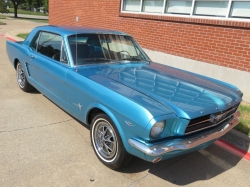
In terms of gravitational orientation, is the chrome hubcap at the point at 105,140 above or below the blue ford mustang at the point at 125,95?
below

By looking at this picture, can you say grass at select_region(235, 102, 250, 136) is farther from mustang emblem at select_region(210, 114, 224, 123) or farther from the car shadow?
mustang emblem at select_region(210, 114, 224, 123)

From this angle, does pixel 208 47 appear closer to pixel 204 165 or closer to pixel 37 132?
pixel 204 165

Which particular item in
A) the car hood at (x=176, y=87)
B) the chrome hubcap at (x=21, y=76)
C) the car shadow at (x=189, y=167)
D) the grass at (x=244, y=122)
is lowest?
the car shadow at (x=189, y=167)

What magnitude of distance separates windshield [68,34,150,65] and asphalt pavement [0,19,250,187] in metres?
1.14

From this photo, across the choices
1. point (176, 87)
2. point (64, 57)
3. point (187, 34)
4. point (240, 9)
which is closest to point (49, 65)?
point (64, 57)

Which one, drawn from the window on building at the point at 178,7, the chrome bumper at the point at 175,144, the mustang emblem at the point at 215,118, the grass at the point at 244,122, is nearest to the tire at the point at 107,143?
the chrome bumper at the point at 175,144

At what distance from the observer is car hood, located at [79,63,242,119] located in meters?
2.56

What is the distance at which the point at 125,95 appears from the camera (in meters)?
2.65

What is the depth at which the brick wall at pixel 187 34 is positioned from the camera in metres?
5.35

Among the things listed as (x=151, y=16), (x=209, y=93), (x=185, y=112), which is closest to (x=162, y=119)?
(x=185, y=112)

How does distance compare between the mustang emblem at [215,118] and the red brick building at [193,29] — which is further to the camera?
the red brick building at [193,29]

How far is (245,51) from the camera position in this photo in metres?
5.24

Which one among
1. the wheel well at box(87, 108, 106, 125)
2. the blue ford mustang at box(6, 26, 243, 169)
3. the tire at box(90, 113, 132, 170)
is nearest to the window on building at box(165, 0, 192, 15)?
the blue ford mustang at box(6, 26, 243, 169)

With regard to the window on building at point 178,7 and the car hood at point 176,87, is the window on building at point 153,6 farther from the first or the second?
the car hood at point 176,87
